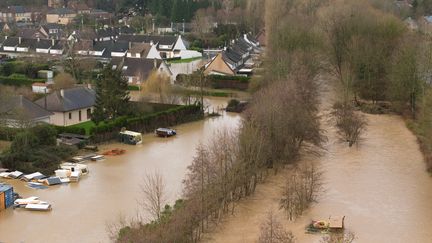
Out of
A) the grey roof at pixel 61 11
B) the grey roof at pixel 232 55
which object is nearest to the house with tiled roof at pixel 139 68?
the grey roof at pixel 232 55

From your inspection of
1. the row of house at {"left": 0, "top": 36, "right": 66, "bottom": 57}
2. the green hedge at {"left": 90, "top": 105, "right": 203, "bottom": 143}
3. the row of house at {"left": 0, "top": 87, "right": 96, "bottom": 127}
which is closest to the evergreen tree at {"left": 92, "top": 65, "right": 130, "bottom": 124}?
the green hedge at {"left": 90, "top": 105, "right": 203, "bottom": 143}

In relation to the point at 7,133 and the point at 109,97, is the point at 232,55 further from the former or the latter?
→ the point at 7,133

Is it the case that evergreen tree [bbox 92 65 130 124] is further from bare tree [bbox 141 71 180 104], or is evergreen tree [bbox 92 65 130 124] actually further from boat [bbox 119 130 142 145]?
bare tree [bbox 141 71 180 104]

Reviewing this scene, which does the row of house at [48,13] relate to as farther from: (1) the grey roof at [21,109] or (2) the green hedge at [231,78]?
(1) the grey roof at [21,109]

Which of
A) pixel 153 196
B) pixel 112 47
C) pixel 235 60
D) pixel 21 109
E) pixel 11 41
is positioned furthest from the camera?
pixel 11 41

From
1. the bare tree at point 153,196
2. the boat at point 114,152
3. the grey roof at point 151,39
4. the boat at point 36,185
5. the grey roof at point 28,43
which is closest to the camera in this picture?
the bare tree at point 153,196

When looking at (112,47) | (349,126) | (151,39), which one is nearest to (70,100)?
(349,126)
